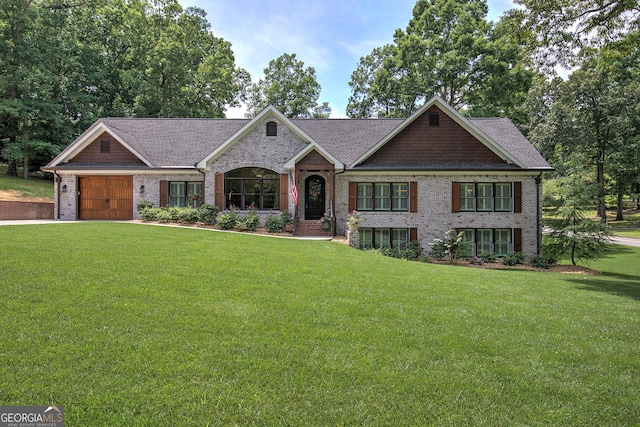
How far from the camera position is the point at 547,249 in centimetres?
1662

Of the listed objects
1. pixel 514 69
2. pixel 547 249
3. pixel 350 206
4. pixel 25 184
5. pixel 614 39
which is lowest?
pixel 547 249

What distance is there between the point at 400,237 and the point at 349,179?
3897 mm

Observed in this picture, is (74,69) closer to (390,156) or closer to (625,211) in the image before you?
(390,156)

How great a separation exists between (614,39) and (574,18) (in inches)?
64.5

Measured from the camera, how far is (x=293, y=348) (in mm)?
4176

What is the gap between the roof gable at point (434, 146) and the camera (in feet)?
56.2

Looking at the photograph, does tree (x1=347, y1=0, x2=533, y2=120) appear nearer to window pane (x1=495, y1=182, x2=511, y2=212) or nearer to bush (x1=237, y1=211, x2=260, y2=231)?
window pane (x1=495, y1=182, x2=511, y2=212)

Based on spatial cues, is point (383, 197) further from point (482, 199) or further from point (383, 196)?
point (482, 199)

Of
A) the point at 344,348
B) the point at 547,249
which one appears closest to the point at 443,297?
the point at 344,348

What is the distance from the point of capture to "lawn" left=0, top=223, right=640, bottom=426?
314 centimetres

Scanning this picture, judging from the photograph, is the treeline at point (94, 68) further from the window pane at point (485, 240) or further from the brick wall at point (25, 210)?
the window pane at point (485, 240)

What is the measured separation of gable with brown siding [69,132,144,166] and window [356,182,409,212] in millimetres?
12193

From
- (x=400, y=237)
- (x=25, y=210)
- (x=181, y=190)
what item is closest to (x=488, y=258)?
(x=400, y=237)

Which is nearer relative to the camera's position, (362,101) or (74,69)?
(74,69)
